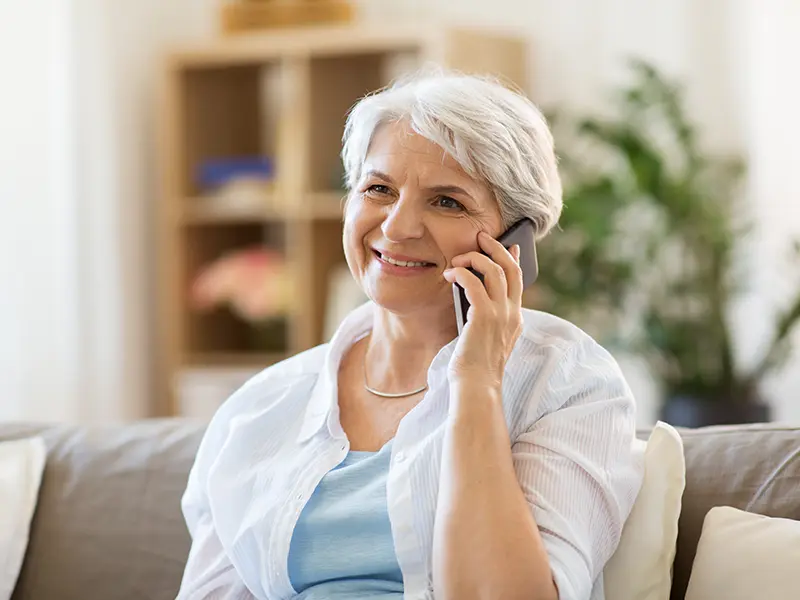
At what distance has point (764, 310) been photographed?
11.8 ft

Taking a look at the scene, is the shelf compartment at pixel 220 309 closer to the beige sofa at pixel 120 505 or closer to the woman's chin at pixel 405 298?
the beige sofa at pixel 120 505

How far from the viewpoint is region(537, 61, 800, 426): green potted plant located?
3393 millimetres

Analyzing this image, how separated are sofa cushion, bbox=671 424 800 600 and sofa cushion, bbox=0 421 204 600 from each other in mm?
776

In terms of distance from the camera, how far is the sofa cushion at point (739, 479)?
1.62 meters

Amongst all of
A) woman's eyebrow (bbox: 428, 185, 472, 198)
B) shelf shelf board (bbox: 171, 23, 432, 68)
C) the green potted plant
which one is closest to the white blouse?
woman's eyebrow (bbox: 428, 185, 472, 198)

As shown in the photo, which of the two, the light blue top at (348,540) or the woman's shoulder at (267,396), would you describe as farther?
the woman's shoulder at (267,396)

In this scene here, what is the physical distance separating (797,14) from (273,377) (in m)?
2.37

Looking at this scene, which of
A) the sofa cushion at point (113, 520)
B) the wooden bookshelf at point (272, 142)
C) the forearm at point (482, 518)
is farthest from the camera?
the wooden bookshelf at point (272, 142)

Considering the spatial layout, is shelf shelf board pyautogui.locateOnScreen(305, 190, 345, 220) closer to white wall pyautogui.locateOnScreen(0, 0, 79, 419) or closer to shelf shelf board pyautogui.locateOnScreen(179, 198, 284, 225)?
Result: shelf shelf board pyautogui.locateOnScreen(179, 198, 284, 225)

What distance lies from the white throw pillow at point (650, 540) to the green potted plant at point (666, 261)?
68.8 inches

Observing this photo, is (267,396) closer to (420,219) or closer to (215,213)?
(420,219)

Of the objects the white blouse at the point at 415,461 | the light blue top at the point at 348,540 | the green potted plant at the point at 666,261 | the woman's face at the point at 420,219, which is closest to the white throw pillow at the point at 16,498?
the white blouse at the point at 415,461

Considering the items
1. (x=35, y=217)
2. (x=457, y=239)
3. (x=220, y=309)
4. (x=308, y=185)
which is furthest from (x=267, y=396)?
(x=220, y=309)

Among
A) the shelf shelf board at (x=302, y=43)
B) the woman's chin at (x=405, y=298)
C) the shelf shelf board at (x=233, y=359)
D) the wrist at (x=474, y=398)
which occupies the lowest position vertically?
the shelf shelf board at (x=233, y=359)
